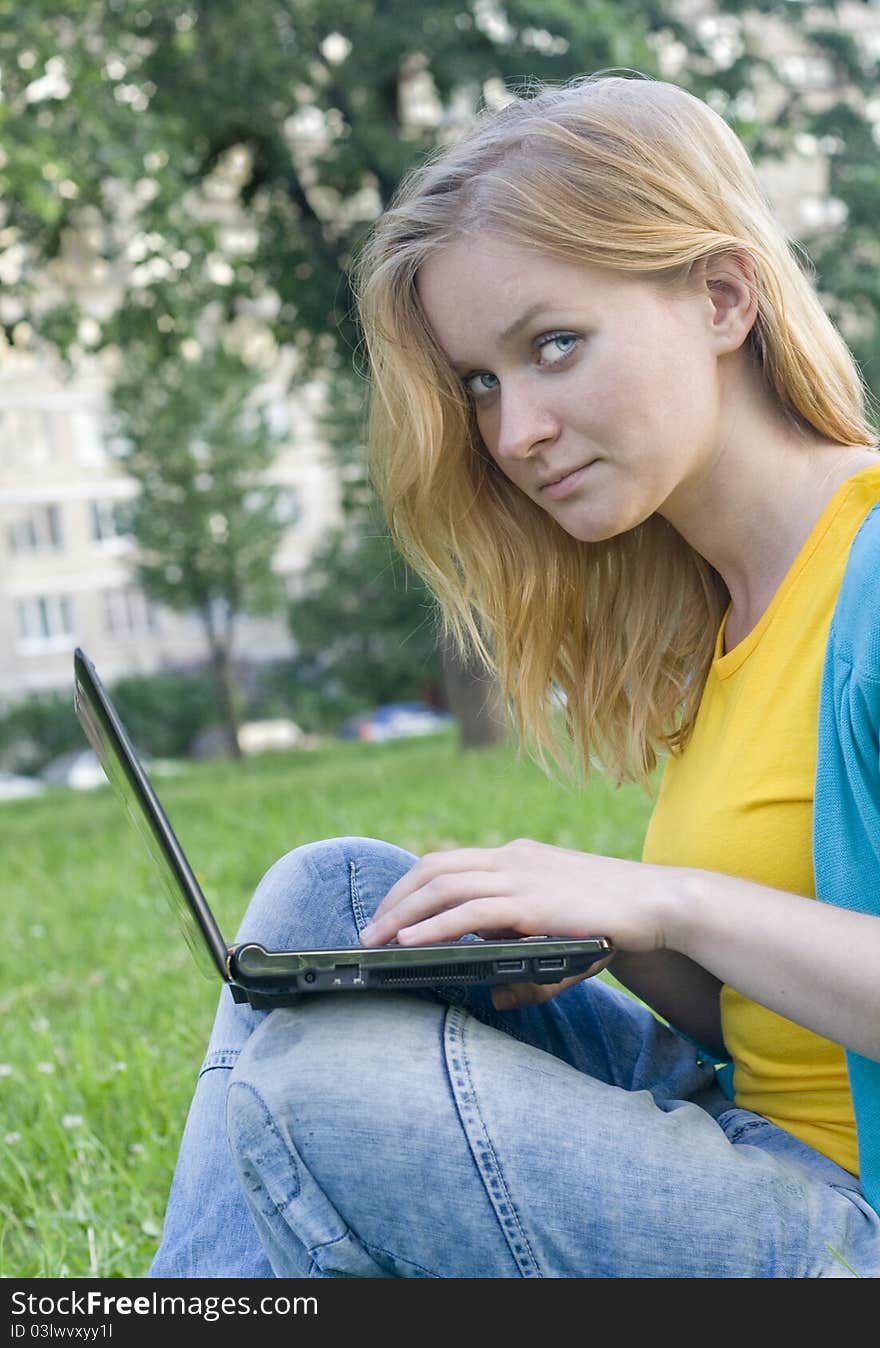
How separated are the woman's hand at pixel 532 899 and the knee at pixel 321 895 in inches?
9.5

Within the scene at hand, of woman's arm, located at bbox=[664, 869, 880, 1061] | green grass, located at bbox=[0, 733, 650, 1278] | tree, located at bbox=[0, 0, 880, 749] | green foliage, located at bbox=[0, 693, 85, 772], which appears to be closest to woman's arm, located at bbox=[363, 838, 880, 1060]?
woman's arm, located at bbox=[664, 869, 880, 1061]

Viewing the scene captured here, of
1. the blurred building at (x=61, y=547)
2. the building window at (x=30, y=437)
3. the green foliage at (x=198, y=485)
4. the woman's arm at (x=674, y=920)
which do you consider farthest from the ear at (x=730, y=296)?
the building window at (x=30, y=437)

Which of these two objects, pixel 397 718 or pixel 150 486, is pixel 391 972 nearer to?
pixel 150 486

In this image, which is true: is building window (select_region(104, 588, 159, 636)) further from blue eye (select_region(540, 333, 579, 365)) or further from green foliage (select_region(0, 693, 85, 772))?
blue eye (select_region(540, 333, 579, 365))

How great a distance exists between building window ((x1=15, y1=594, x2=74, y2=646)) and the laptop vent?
40.0m

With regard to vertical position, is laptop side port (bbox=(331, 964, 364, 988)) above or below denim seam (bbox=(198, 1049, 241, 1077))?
above

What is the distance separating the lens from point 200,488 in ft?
75.6

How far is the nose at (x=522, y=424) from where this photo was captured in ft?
5.74

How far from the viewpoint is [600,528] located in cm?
183

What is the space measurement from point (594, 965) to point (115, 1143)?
1.66 meters

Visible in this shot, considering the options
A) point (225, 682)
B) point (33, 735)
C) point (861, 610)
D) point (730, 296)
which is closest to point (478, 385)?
point (730, 296)

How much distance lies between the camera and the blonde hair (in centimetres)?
173

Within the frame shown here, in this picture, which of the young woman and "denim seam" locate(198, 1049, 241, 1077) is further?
"denim seam" locate(198, 1049, 241, 1077)

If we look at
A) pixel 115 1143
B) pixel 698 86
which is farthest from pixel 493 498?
pixel 698 86
